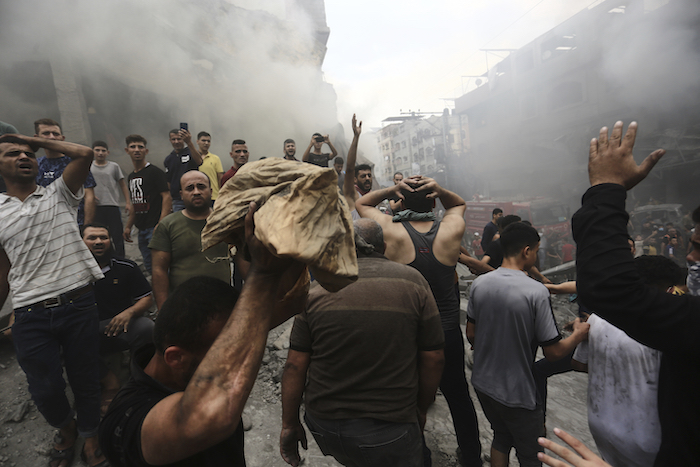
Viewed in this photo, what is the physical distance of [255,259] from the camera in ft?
3.09

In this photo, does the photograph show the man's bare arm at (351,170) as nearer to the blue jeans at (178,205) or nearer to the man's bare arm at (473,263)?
the man's bare arm at (473,263)

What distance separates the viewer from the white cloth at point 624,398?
1.67 meters

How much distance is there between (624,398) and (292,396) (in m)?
1.91

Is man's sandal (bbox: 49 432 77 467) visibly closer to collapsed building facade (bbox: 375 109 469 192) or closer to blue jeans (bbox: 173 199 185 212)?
blue jeans (bbox: 173 199 185 212)

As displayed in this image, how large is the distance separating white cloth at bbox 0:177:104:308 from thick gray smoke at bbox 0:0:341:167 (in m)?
7.97

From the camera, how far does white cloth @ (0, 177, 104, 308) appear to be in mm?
2441

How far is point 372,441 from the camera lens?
1.78 meters

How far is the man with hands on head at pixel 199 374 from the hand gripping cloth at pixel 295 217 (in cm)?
8

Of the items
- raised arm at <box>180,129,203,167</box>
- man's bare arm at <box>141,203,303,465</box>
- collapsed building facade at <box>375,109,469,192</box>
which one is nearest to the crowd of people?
man's bare arm at <box>141,203,303,465</box>

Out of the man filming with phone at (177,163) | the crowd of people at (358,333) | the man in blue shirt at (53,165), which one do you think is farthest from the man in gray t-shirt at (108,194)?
the crowd of people at (358,333)

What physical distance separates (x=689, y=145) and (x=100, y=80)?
2565 cm

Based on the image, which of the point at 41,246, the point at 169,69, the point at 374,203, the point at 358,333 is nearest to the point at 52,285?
the point at 41,246

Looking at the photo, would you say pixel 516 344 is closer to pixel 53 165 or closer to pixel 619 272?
pixel 619 272

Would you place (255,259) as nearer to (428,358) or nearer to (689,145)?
(428,358)
